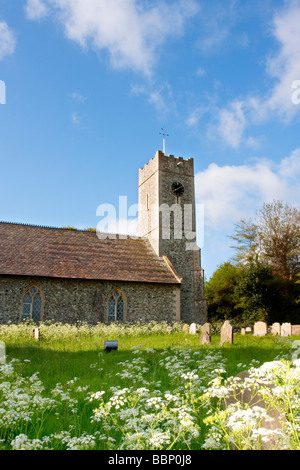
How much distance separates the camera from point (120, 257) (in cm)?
2467

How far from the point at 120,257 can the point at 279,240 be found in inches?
708

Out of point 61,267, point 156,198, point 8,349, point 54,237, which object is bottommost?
point 8,349

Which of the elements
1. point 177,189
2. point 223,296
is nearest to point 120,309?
point 177,189

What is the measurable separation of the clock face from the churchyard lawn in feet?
37.9

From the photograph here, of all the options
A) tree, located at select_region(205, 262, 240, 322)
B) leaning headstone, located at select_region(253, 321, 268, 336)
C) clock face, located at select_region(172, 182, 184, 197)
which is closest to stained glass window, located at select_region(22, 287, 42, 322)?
leaning headstone, located at select_region(253, 321, 268, 336)

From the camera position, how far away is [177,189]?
92.4 feet

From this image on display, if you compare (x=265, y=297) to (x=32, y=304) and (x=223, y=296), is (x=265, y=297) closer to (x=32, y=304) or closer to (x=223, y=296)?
(x=223, y=296)

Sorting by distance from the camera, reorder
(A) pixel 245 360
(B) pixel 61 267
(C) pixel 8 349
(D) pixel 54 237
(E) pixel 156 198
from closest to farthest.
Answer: (A) pixel 245 360 → (C) pixel 8 349 → (B) pixel 61 267 → (D) pixel 54 237 → (E) pixel 156 198

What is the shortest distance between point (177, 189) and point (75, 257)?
385 inches

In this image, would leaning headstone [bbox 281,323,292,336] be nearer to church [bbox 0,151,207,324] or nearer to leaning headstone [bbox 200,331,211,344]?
church [bbox 0,151,207,324]
